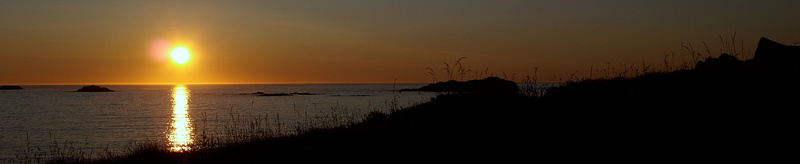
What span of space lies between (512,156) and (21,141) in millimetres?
28119

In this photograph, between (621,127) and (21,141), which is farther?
(21,141)

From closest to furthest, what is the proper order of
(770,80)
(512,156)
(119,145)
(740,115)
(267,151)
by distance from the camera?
(512,156)
(740,115)
(267,151)
(770,80)
(119,145)

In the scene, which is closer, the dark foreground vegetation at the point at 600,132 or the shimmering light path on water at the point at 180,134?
the dark foreground vegetation at the point at 600,132

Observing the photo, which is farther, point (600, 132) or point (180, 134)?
point (180, 134)

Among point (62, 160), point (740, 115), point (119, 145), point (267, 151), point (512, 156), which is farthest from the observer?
point (119, 145)

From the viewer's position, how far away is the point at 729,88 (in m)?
10.2

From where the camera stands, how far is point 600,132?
26.7 feet

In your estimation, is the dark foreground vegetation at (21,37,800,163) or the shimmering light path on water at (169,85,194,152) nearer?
the dark foreground vegetation at (21,37,800,163)

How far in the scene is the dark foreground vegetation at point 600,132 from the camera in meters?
7.09

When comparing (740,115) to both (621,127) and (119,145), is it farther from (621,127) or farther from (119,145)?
(119,145)

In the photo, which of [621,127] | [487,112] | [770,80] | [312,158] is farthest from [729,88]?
[312,158]

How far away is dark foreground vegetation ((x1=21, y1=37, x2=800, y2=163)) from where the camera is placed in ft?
23.3

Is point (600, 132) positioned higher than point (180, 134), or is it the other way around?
point (600, 132)

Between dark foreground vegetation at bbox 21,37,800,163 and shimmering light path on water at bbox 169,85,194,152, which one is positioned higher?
dark foreground vegetation at bbox 21,37,800,163
